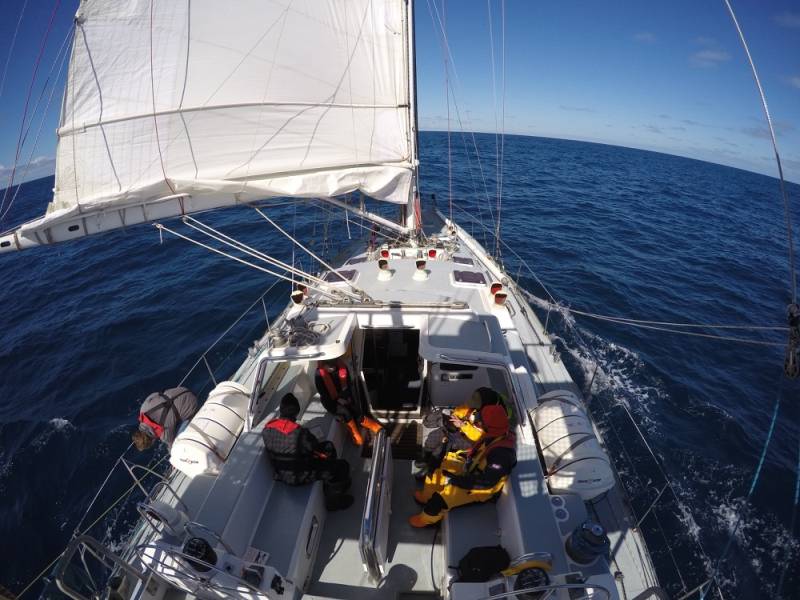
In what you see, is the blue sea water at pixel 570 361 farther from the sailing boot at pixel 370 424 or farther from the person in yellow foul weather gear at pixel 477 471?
the sailing boot at pixel 370 424

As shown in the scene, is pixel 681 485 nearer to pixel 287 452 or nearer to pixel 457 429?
pixel 457 429

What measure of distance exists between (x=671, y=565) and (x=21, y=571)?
1091 cm

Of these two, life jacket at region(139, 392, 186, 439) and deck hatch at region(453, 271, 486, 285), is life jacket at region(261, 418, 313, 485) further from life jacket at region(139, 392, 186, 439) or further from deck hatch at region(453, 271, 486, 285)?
deck hatch at region(453, 271, 486, 285)

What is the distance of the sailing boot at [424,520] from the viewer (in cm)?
401

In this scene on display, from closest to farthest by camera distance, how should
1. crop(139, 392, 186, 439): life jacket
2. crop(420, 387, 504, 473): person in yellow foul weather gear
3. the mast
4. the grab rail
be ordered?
1. the grab rail
2. crop(420, 387, 504, 473): person in yellow foul weather gear
3. crop(139, 392, 186, 439): life jacket
4. the mast

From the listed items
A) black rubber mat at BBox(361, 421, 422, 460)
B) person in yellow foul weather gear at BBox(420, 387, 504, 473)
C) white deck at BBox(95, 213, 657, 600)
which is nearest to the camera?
white deck at BBox(95, 213, 657, 600)

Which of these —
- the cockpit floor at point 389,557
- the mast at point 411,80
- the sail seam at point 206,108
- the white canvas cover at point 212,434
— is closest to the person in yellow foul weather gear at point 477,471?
the cockpit floor at point 389,557

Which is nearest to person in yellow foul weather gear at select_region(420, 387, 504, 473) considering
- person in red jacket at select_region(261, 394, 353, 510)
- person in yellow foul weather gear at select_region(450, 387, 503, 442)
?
person in yellow foul weather gear at select_region(450, 387, 503, 442)

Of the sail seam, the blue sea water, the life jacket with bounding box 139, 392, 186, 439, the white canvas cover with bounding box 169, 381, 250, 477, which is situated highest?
the sail seam

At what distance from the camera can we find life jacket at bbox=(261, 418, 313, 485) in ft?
12.3

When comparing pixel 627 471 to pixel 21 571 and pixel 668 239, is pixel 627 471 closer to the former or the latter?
pixel 21 571

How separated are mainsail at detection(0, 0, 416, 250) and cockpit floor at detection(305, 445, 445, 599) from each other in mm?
4463

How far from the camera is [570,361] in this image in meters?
10.2

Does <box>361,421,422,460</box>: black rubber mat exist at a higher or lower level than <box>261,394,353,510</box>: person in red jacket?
lower
